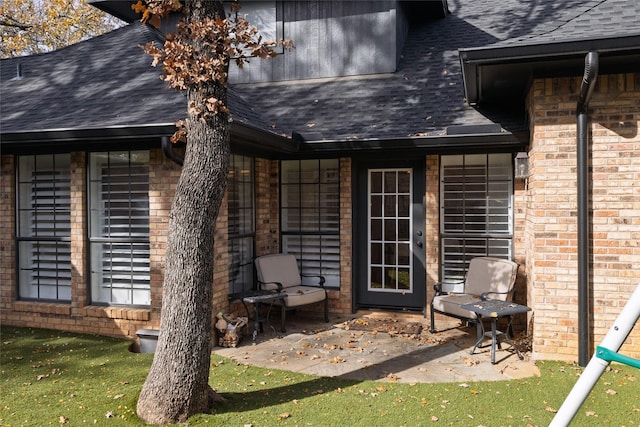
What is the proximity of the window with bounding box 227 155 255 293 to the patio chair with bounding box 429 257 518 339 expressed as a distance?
2.79 metres

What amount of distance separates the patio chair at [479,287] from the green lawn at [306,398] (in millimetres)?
1360

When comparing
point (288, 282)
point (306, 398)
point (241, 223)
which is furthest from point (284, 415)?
point (241, 223)

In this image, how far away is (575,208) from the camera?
5258 mm

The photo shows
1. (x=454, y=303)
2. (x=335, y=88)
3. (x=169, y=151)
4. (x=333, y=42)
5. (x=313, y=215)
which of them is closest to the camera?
(x=169, y=151)

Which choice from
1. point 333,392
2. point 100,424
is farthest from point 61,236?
point 333,392

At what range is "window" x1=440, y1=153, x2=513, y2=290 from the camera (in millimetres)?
7207

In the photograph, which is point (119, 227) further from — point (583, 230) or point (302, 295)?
point (583, 230)

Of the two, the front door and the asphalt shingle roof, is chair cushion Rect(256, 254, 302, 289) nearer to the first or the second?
the front door

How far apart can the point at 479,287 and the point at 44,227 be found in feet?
20.0

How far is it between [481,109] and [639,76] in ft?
7.64

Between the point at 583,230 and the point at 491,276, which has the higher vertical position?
the point at 583,230

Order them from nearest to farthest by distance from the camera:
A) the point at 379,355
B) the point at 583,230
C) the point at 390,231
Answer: the point at 583,230 → the point at 379,355 → the point at 390,231

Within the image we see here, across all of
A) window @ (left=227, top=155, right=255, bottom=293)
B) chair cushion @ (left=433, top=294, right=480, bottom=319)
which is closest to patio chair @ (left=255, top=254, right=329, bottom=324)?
window @ (left=227, top=155, right=255, bottom=293)

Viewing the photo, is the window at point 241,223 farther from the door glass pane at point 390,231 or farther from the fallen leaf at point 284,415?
the fallen leaf at point 284,415
